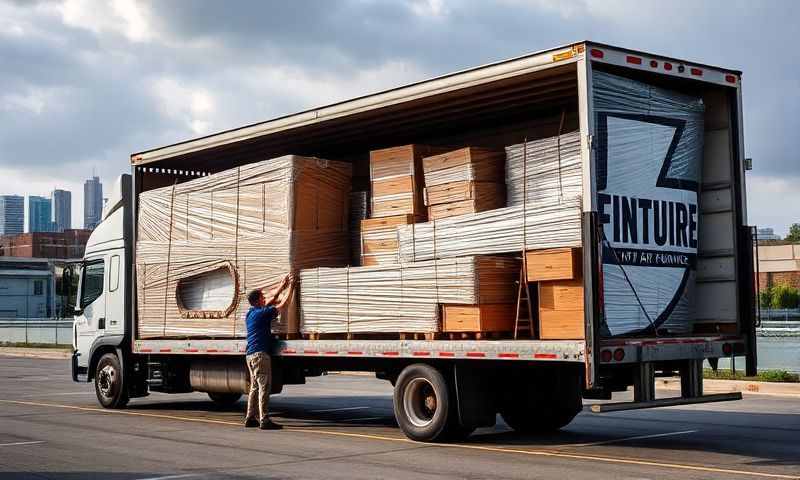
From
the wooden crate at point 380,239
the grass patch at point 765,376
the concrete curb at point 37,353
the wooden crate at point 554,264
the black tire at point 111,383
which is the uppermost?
the wooden crate at point 380,239

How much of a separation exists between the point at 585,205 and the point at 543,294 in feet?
3.53

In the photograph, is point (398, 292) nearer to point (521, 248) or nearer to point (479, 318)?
point (479, 318)

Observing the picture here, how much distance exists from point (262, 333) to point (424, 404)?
2475 millimetres

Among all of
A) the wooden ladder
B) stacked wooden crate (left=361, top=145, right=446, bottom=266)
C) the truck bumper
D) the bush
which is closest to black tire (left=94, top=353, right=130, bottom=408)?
the truck bumper

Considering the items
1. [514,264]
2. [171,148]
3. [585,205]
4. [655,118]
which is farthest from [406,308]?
[171,148]

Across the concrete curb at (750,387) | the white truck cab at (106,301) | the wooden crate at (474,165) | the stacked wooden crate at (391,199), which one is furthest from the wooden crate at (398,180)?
the concrete curb at (750,387)

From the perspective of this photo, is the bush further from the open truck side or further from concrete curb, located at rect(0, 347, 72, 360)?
the open truck side

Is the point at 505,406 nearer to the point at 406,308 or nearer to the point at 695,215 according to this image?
the point at 406,308

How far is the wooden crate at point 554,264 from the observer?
989 cm

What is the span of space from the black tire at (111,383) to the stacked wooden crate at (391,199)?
5.41 meters

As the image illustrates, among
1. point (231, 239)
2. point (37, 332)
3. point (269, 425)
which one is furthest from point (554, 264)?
point (37, 332)

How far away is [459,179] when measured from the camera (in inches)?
460

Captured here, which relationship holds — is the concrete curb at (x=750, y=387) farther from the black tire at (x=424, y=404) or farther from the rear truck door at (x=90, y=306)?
the rear truck door at (x=90, y=306)

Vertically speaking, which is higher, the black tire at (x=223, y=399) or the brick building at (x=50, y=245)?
the brick building at (x=50, y=245)
